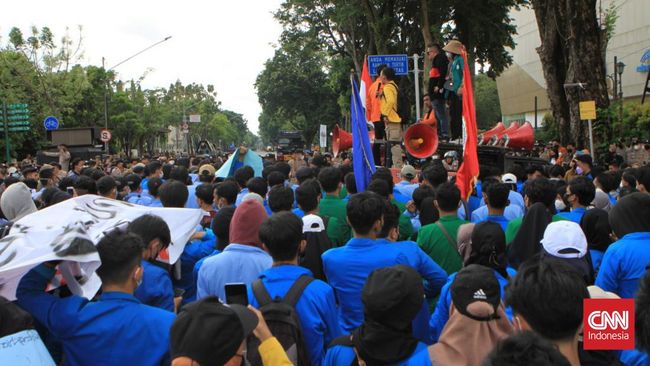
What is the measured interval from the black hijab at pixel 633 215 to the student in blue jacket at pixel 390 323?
2133mm

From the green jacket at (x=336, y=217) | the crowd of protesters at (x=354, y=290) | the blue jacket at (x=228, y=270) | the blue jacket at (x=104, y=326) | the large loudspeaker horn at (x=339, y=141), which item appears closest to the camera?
the crowd of protesters at (x=354, y=290)

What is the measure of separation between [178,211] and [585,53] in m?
14.1

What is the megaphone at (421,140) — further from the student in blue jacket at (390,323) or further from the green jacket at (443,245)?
the student in blue jacket at (390,323)

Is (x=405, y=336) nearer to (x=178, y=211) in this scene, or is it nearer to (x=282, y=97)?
(x=178, y=211)

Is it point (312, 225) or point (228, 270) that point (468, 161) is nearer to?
point (312, 225)

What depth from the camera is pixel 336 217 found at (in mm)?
5926

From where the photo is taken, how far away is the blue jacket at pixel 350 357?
2623mm

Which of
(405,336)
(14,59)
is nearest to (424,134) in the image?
(405,336)

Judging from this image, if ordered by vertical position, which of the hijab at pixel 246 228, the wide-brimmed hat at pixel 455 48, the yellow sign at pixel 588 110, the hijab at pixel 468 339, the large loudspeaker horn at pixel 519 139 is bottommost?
the hijab at pixel 468 339

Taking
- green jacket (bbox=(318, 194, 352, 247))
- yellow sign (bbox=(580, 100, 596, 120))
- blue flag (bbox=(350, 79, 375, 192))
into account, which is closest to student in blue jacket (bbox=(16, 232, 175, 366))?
green jacket (bbox=(318, 194, 352, 247))

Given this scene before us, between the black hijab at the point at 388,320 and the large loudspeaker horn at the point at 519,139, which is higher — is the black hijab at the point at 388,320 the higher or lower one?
the lower one

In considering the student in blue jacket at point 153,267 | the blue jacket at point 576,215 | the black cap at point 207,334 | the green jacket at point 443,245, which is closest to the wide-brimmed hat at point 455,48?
the blue jacket at point 576,215

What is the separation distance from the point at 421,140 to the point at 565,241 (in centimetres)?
736

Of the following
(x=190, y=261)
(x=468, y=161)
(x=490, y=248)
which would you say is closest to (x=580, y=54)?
(x=468, y=161)
